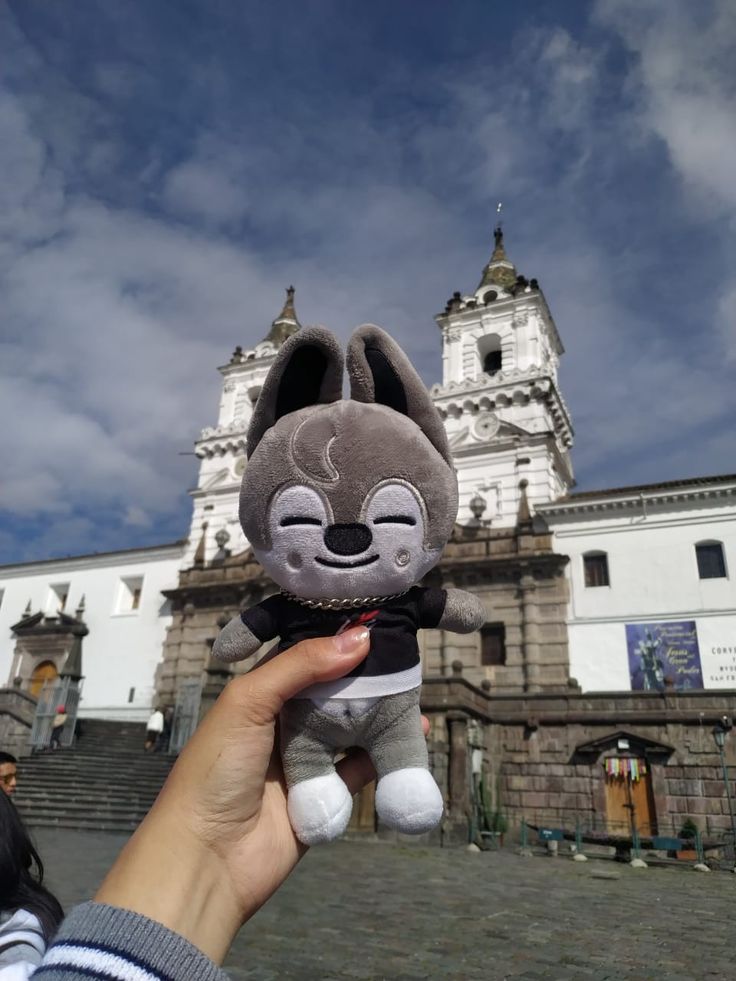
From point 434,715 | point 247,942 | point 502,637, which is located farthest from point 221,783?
point 502,637

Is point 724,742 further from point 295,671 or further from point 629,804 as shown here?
point 295,671

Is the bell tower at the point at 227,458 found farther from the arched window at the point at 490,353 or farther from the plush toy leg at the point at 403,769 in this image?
the plush toy leg at the point at 403,769

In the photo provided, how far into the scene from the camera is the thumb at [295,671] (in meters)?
2.54

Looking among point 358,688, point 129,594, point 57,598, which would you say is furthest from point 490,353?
point 358,688

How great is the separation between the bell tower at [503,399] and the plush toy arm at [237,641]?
21575 mm

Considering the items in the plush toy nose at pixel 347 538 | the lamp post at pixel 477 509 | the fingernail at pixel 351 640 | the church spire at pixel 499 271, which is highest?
the church spire at pixel 499 271

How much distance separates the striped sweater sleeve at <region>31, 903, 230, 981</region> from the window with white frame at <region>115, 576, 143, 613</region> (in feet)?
110

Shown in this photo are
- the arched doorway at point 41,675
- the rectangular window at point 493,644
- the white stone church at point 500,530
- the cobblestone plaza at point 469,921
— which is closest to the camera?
the cobblestone plaza at point 469,921

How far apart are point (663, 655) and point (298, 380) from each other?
21955mm

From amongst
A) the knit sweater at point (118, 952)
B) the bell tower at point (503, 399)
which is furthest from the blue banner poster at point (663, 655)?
the knit sweater at point (118, 952)

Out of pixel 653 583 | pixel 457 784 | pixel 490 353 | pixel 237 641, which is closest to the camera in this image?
pixel 237 641

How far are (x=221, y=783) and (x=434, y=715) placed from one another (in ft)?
57.3

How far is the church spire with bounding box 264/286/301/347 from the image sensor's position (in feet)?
130

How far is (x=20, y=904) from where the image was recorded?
8.54ft
